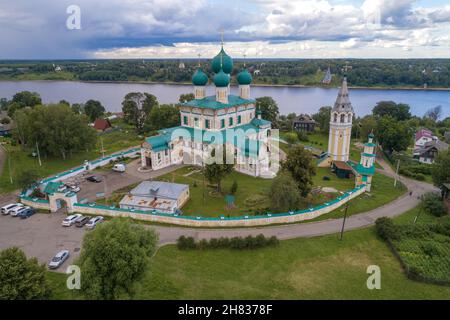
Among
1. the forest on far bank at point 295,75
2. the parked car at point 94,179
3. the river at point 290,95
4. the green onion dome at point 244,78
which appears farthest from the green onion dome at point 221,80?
the forest on far bank at point 295,75

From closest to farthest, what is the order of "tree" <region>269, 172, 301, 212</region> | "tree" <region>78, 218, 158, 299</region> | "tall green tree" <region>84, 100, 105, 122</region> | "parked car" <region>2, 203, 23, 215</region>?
1. "tree" <region>78, 218, 158, 299</region>
2. "tree" <region>269, 172, 301, 212</region>
3. "parked car" <region>2, 203, 23, 215</region>
4. "tall green tree" <region>84, 100, 105, 122</region>

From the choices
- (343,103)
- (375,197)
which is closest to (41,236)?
(375,197)

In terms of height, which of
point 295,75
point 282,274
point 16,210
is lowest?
point 282,274

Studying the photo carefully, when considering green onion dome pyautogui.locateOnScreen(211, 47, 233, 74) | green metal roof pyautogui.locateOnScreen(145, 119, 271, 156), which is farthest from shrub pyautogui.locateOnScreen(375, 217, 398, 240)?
green onion dome pyautogui.locateOnScreen(211, 47, 233, 74)

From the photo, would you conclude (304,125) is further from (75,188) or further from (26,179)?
(26,179)

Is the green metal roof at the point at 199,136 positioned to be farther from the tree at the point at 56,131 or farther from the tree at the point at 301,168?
the tree at the point at 56,131

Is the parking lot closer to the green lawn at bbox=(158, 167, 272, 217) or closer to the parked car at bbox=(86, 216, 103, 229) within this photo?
the parked car at bbox=(86, 216, 103, 229)
